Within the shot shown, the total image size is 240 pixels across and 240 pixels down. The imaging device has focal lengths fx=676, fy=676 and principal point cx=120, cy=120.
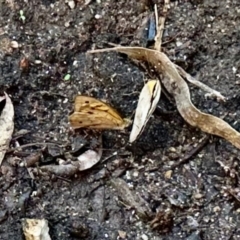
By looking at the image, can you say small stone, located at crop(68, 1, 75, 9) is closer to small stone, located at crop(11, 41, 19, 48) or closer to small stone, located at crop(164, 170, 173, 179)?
small stone, located at crop(11, 41, 19, 48)

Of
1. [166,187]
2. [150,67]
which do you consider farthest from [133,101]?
[166,187]

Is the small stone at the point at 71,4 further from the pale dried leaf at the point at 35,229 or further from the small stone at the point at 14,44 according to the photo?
the pale dried leaf at the point at 35,229

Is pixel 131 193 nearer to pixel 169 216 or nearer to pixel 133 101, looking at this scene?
pixel 169 216

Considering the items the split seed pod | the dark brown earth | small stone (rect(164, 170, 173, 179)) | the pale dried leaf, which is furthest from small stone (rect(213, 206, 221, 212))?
the pale dried leaf

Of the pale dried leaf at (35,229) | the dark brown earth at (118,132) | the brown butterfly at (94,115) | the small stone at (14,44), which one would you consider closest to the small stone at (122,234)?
the dark brown earth at (118,132)

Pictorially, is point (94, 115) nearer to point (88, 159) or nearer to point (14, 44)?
point (88, 159)

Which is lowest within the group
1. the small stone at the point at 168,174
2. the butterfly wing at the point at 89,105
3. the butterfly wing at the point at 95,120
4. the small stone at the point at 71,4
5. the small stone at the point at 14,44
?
the small stone at the point at 168,174
